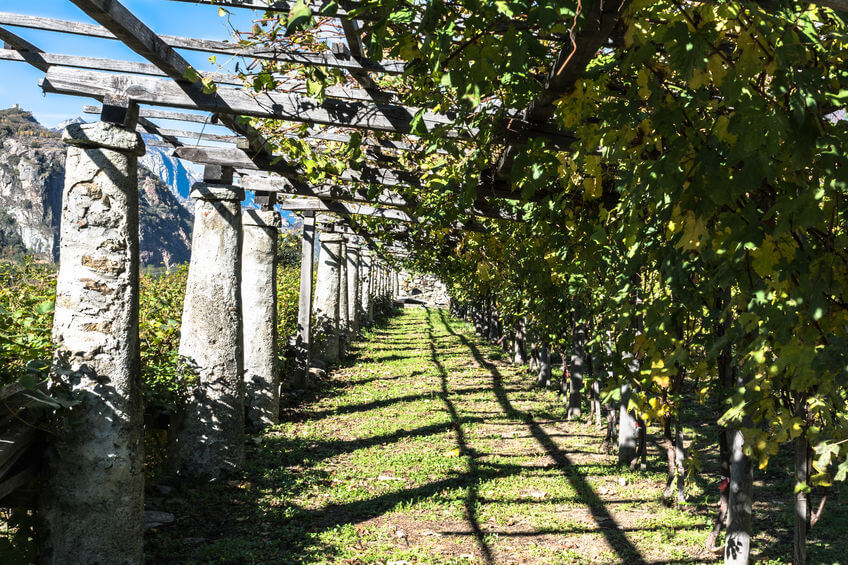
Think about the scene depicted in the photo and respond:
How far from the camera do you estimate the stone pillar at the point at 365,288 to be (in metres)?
24.0

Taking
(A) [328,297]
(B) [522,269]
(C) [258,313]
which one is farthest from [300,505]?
(A) [328,297]

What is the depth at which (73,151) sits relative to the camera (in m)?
4.04

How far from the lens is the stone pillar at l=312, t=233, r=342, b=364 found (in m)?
14.3

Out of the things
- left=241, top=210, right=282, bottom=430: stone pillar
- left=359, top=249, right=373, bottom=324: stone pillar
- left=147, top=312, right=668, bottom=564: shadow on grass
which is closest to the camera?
left=147, top=312, right=668, bottom=564: shadow on grass

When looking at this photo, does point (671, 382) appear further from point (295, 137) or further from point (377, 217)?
point (377, 217)

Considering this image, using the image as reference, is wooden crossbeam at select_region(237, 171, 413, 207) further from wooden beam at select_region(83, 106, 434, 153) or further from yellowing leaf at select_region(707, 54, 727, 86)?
yellowing leaf at select_region(707, 54, 727, 86)

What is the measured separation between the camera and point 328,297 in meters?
14.5

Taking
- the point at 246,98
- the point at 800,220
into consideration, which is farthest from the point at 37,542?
the point at 800,220

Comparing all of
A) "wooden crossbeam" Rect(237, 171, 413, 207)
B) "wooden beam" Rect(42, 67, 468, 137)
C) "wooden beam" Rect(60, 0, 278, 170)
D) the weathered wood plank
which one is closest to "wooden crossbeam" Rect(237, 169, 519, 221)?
"wooden crossbeam" Rect(237, 171, 413, 207)

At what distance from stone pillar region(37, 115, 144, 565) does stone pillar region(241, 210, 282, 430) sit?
4.02 metres

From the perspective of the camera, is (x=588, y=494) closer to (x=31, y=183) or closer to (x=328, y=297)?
(x=328, y=297)

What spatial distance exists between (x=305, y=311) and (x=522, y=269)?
4.06 metres

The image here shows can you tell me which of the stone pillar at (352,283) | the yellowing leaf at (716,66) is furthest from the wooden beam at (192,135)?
the stone pillar at (352,283)

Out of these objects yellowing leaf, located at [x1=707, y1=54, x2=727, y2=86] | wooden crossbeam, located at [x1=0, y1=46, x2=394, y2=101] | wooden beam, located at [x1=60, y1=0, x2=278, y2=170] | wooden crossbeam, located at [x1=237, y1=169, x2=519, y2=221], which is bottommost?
yellowing leaf, located at [x1=707, y1=54, x2=727, y2=86]
